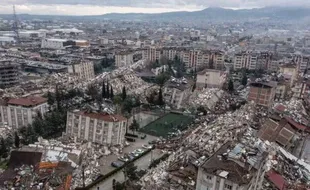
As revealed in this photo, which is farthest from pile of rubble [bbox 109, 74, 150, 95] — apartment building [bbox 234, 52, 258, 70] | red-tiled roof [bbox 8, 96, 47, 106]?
apartment building [bbox 234, 52, 258, 70]

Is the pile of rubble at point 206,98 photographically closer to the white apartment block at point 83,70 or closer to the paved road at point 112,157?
the paved road at point 112,157

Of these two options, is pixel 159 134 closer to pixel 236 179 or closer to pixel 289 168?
pixel 289 168

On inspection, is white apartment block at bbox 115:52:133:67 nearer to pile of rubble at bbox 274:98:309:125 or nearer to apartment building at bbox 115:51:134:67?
apartment building at bbox 115:51:134:67

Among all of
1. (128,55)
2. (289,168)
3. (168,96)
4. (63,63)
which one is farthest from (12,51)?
(289,168)

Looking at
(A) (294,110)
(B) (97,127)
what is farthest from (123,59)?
(B) (97,127)

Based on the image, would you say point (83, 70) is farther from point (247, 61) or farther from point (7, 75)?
point (247, 61)

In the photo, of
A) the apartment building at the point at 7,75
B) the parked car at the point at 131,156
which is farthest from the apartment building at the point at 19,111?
the apartment building at the point at 7,75

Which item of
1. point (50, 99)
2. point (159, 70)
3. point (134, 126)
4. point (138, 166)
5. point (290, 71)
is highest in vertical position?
point (290, 71)
